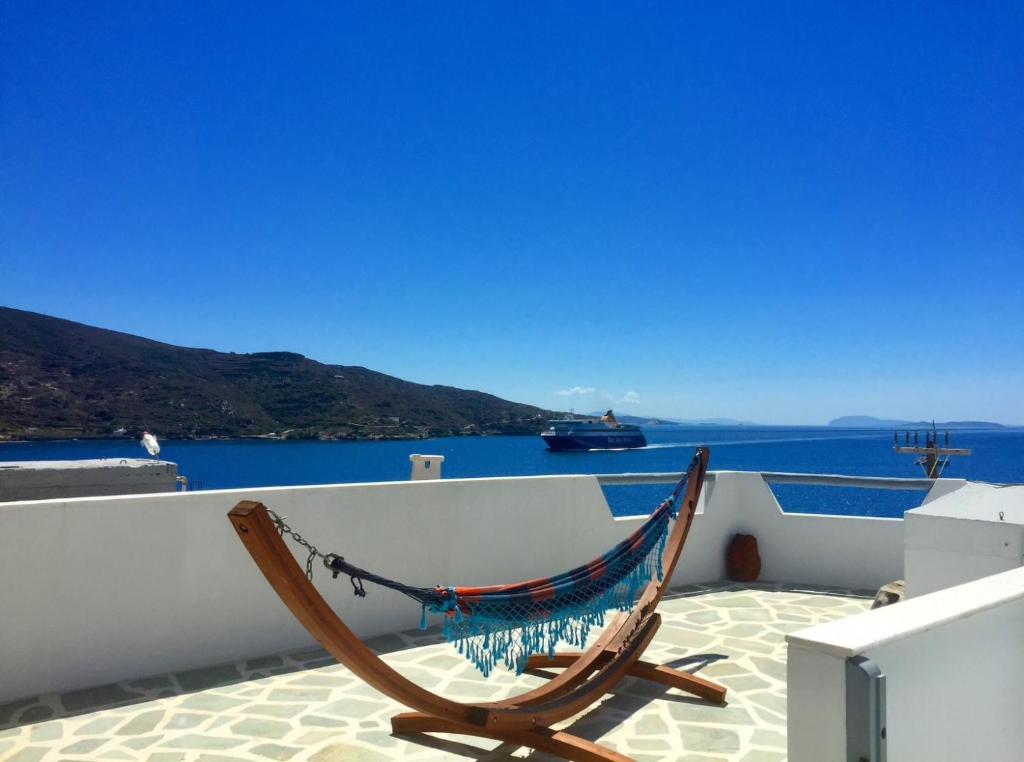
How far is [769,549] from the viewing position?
Answer: 5.71m

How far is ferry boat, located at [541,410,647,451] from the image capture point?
2454 inches

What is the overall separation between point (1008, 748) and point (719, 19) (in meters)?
7.38

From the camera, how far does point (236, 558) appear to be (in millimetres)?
3764

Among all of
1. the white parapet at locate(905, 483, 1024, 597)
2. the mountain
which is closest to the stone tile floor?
the white parapet at locate(905, 483, 1024, 597)

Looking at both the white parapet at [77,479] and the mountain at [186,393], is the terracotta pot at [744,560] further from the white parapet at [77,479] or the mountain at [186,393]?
the mountain at [186,393]

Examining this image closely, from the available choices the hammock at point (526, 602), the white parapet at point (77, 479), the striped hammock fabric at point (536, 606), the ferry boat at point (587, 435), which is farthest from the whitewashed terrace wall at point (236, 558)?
the ferry boat at point (587, 435)

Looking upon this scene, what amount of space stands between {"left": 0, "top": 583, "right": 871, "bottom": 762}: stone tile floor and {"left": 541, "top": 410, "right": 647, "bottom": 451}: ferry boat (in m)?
58.5

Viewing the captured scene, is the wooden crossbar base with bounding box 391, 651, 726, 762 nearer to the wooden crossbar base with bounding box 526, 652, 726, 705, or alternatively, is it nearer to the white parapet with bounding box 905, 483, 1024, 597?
the wooden crossbar base with bounding box 526, 652, 726, 705

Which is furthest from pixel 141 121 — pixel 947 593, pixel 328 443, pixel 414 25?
pixel 328 443

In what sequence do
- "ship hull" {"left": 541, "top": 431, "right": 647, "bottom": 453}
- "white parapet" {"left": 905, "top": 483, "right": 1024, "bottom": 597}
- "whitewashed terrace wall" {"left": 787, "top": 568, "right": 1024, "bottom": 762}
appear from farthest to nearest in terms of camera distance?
"ship hull" {"left": 541, "top": 431, "right": 647, "bottom": 453} < "white parapet" {"left": 905, "top": 483, "right": 1024, "bottom": 597} < "whitewashed terrace wall" {"left": 787, "top": 568, "right": 1024, "bottom": 762}

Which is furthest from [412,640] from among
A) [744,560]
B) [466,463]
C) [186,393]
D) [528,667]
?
[466,463]

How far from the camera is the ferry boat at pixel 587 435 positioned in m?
62.3

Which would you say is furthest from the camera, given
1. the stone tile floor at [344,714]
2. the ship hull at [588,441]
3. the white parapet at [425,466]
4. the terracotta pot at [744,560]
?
the ship hull at [588,441]

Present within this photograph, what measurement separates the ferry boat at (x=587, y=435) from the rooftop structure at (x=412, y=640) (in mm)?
57401
